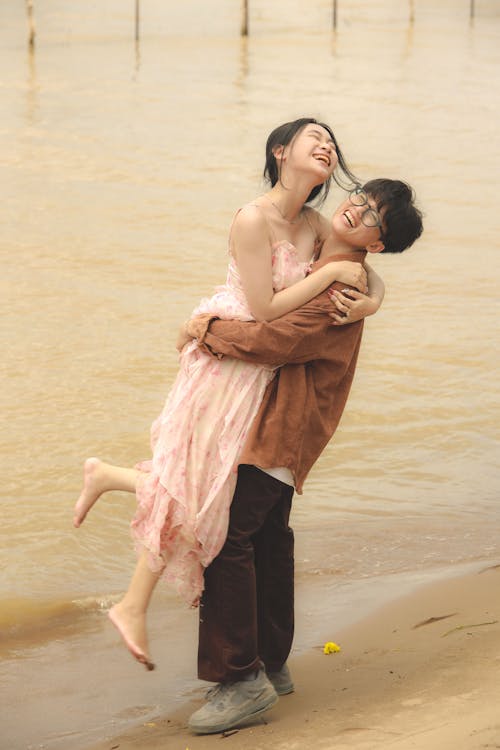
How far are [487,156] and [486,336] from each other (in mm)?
7715

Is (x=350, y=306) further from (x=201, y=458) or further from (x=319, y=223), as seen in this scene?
(x=201, y=458)

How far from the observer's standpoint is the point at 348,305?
133 inches

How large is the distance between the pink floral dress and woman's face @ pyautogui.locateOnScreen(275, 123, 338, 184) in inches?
8.1

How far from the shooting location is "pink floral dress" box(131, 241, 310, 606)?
3.40 metres

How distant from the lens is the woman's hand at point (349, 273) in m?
3.38

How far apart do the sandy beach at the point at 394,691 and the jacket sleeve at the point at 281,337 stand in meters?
0.90

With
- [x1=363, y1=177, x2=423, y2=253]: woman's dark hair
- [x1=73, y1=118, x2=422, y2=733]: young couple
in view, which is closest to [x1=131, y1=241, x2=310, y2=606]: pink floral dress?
[x1=73, y1=118, x2=422, y2=733]: young couple

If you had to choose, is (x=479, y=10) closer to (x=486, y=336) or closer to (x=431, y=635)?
(x=486, y=336)

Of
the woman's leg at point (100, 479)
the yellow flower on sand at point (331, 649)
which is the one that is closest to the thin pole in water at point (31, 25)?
the yellow flower on sand at point (331, 649)

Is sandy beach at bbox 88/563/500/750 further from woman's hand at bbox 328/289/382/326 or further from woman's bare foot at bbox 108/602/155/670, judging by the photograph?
woman's hand at bbox 328/289/382/326

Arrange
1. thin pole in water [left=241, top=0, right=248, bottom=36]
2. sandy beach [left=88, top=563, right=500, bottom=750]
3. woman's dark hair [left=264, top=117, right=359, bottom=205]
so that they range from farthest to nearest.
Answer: thin pole in water [left=241, top=0, right=248, bottom=36] < woman's dark hair [left=264, top=117, right=359, bottom=205] < sandy beach [left=88, top=563, right=500, bottom=750]

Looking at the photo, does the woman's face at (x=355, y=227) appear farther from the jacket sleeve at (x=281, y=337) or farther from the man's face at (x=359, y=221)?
the jacket sleeve at (x=281, y=337)

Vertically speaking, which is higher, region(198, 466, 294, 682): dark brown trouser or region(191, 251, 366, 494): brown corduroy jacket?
region(191, 251, 366, 494): brown corduroy jacket

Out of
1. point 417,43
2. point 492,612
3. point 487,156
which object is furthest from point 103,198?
point 417,43
